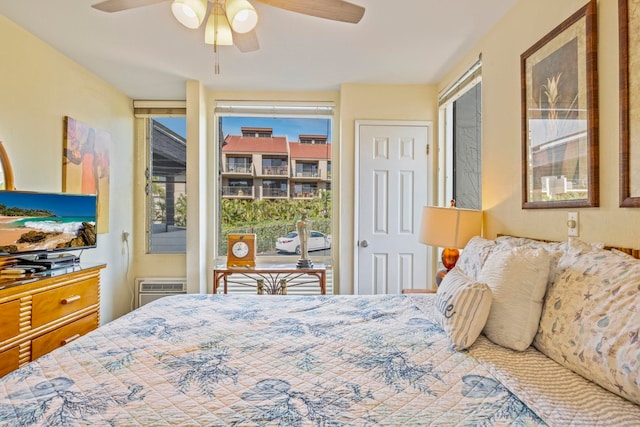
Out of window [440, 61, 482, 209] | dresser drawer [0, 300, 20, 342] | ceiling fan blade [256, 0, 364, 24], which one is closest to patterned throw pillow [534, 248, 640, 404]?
ceiling fan blade [256, 0, 364, 24]

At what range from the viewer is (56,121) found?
2.73 meters

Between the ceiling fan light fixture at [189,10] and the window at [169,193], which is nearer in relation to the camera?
the ceiling fan light fixture at [189,10]

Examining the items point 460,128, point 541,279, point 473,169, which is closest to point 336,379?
point 541,279

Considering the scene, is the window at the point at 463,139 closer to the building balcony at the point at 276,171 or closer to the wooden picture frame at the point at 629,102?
the wooden picture frame at the point at 629,102

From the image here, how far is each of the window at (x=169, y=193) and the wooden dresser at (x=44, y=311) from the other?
4.33 ft

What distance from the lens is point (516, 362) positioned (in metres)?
1.11

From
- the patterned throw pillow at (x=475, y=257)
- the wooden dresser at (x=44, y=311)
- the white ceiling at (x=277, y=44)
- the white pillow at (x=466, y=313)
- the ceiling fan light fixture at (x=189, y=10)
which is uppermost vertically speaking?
the white ceiling at (x=277, y=44)

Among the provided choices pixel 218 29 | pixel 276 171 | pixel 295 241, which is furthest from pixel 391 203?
pixel 218 29

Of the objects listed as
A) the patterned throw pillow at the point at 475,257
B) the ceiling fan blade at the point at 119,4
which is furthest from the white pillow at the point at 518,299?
the ceiling fan blade at the point at 119,4

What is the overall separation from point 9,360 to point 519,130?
310 centimetres

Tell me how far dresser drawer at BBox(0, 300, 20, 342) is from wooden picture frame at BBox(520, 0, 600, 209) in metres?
2.84

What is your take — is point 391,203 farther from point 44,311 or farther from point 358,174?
point 44,311

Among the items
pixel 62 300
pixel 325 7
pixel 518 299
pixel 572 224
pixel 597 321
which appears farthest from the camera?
pixel 62 300

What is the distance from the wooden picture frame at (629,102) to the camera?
1.26 meters
